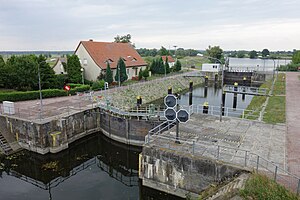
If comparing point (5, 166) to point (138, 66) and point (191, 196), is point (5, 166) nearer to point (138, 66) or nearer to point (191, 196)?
point (191, 196)

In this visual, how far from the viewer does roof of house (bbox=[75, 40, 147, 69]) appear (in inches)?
1567

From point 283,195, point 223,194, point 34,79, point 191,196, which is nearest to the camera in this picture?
point 283,195

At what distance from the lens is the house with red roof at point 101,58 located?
3897cm

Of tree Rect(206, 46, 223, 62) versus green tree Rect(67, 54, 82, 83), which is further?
tree Rect(206, 46, 223, 62)

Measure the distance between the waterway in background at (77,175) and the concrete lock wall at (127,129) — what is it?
681 millimetres

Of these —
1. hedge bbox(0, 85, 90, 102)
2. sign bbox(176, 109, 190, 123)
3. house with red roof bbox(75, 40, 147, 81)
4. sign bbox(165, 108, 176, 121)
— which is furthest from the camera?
house with red roof bbox(75, 40, 147, 81)

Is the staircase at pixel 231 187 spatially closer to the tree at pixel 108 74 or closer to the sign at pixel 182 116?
the sign at pixel 182 116

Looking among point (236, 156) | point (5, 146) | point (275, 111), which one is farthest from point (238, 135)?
point (5, 146)

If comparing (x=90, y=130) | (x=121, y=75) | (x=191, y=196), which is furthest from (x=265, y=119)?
(x=121, y=75)

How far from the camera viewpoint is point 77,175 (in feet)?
56.3

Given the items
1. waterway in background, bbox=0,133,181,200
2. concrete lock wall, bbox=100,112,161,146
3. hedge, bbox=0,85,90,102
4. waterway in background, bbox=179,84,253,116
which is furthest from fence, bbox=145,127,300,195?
waterway in background, bbox=179,84,253,116

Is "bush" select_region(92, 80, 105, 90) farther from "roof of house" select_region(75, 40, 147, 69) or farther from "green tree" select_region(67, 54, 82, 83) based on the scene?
"roof of house" select_region(75, 40, 147, 69)

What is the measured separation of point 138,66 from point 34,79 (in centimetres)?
2106

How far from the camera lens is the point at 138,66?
4716 centimetres
